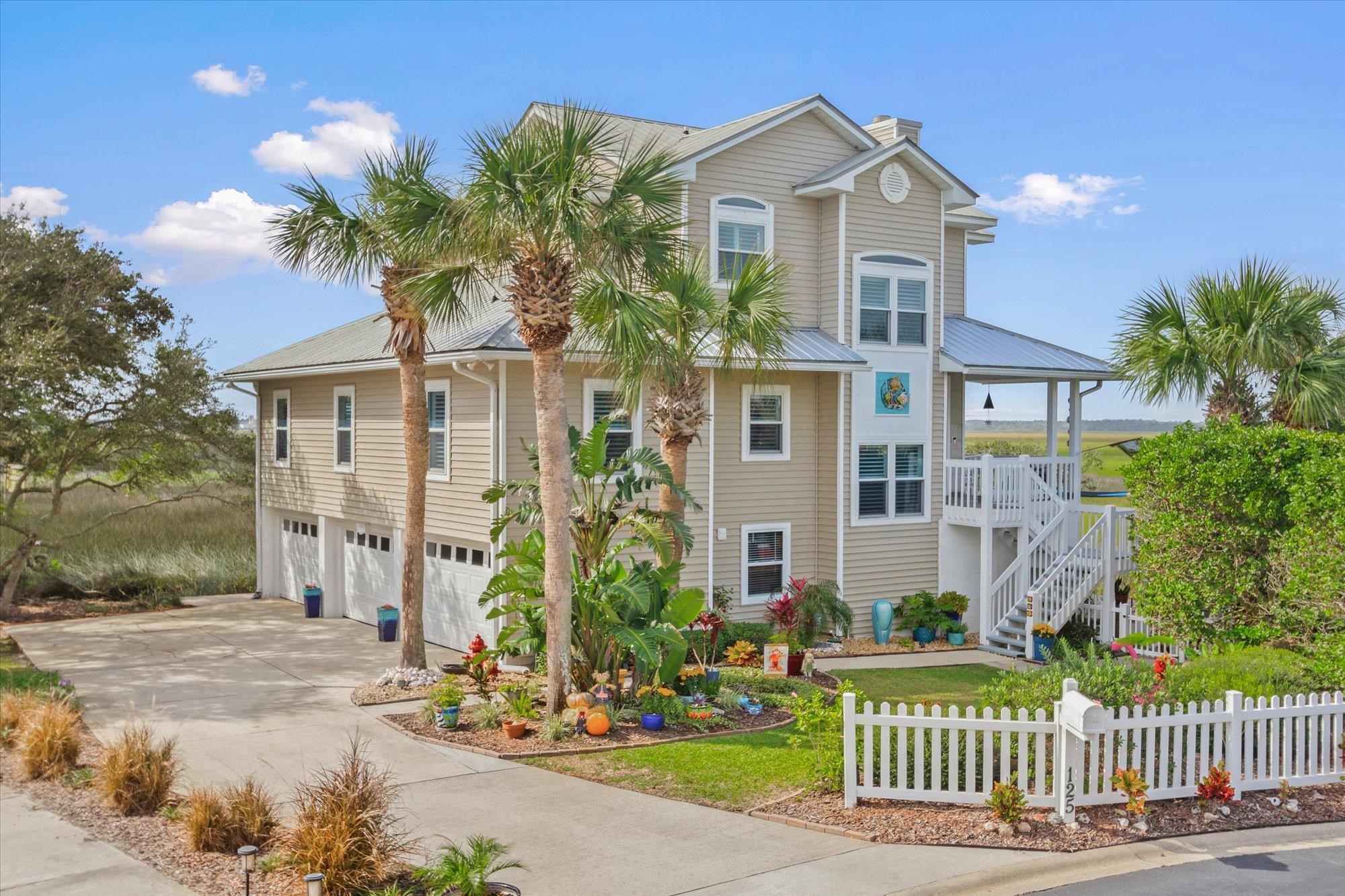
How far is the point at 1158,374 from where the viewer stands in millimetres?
16125

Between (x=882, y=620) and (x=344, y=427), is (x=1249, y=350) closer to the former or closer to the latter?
(x=882, y=620)

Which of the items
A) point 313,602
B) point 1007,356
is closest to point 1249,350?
point 1007,356

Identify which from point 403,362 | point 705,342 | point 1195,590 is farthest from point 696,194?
point 1195,590

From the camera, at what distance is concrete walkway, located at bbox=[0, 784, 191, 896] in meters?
7.54

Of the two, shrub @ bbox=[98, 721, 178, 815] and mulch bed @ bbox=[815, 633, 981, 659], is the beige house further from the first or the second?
shrub @ bbox=[98, 721, 178, 815]

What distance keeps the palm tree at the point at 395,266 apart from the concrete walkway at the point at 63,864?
5.82 metres

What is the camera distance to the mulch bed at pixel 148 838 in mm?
7512

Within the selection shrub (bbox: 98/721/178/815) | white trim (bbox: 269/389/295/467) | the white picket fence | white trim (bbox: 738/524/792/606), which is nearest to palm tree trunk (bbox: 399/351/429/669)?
shrub (bbox: 98/721/178/815)

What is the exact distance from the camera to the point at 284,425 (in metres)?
23.2

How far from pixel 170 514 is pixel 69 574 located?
17.8 ft

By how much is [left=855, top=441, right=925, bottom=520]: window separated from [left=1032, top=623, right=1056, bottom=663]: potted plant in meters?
3.04

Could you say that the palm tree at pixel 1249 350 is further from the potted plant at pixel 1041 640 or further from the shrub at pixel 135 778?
the shrub at pixel 135 778

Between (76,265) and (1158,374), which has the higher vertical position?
(76,265)

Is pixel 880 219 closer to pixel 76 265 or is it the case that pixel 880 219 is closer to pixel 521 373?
pixel 521 373
